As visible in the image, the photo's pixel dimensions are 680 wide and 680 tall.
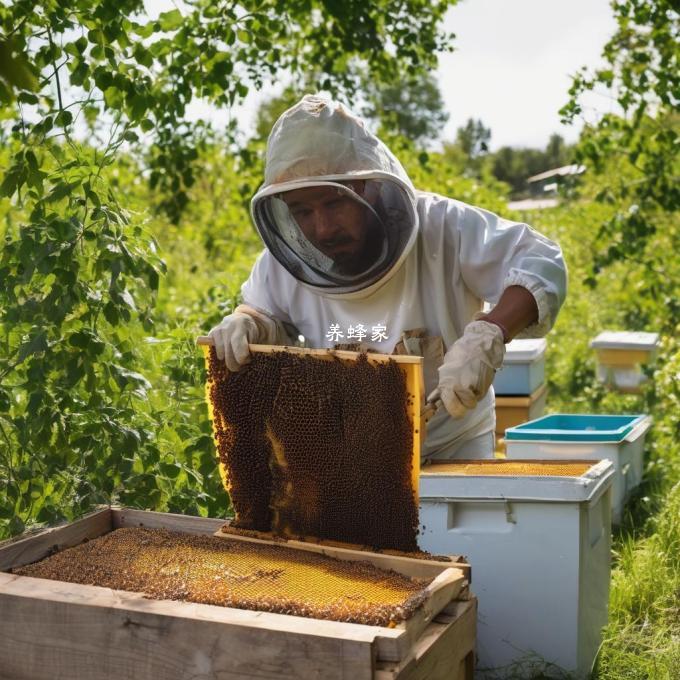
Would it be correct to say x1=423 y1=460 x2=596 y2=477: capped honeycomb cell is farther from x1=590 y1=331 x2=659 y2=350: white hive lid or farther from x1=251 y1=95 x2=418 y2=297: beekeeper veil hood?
x1=590 y1=331 x2=659 y2=350: white hive lid

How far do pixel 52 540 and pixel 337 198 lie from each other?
124 cm

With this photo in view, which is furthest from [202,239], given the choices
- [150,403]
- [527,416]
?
[150,403]

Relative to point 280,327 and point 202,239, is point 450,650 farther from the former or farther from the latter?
point 202,239

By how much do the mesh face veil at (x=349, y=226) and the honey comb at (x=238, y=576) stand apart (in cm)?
88

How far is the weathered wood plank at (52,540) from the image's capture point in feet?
7.96

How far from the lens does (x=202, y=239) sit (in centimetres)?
1014

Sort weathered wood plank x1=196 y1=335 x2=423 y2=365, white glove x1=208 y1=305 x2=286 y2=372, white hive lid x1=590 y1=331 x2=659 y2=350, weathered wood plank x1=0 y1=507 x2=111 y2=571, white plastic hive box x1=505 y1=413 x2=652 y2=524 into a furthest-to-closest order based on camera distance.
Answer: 1. white hive lid x1=590 y1=331 x2=659 y2=350
2. white plastic hive box x1=505 y1=413 x2=652 y2=524
3. white glove x1=208 y1=305 x2=286 y2=372
4. weathered wood plank x1=0 y1=507 x2=111 y2=571
5. weathered wood plank x1=196 y1=335 x2=423 y2=365

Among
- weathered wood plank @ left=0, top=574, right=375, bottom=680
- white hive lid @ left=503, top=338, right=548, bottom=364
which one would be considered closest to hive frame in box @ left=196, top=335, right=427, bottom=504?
weathered wood plank @ left=0, top=574, right=375, bottom=680

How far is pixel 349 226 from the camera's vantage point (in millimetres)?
2904

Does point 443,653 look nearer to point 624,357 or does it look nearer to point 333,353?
point 333,353

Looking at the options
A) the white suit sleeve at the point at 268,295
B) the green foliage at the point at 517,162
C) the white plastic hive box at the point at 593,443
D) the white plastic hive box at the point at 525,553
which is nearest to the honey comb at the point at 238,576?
the white plastic hive box at the point at 525,553

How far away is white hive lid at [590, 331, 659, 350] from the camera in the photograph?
670 centimetres

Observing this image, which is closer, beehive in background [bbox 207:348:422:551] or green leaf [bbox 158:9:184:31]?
beehive in background [bbox 207:348:422:551]

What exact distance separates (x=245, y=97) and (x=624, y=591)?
10.3 ft
